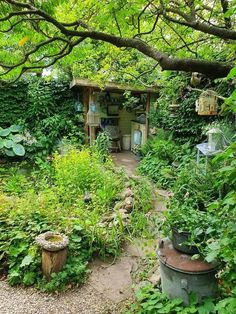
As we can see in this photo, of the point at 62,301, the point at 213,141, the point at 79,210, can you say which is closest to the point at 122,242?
the point at 79,210

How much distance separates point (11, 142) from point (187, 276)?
7.17 meters

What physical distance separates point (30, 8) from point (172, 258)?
7.50 ft

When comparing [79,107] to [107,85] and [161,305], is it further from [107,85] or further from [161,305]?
[161,305]

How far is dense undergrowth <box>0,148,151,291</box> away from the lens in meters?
3.58

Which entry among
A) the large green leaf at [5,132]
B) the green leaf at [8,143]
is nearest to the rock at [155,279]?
the green leaf at [8,143]

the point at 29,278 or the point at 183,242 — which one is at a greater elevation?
the point at 183,242

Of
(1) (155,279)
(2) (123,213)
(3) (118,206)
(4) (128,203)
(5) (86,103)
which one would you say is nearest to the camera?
(1) (155,279)

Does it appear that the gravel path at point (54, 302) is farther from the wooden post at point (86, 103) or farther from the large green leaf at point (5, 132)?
the wooden post at point (86, 103)

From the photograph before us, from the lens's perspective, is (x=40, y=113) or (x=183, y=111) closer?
(x=183, y=111)

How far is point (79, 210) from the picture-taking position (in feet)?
14.6

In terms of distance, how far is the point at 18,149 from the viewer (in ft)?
28.2

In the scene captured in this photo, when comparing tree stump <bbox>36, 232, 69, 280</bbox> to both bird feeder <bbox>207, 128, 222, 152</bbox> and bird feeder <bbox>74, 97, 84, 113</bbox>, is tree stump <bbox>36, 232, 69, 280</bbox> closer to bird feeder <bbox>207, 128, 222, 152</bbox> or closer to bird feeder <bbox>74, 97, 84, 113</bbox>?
bird feeder <bbox>207, 128, 222, 152</bbox>

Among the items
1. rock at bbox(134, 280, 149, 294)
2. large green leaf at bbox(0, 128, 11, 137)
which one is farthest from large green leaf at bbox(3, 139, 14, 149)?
rock at bbox(134, 280, 149, 294)

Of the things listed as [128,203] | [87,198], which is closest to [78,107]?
[87,198]
